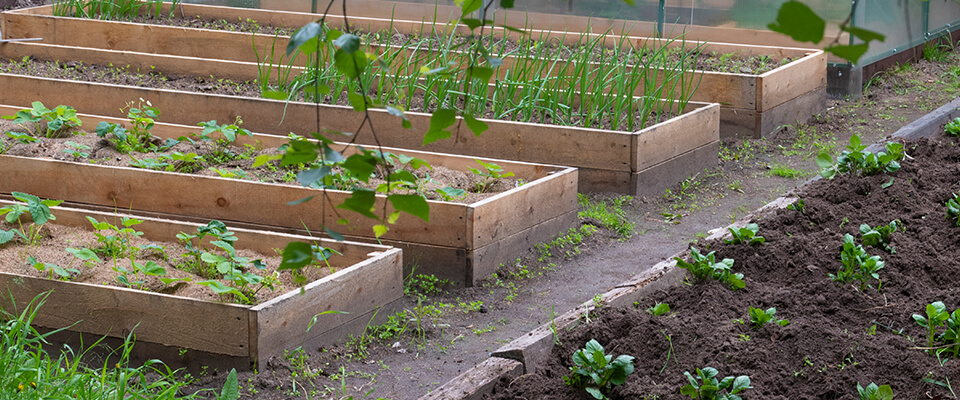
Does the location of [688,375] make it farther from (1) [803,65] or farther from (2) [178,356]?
(1) [803,65]

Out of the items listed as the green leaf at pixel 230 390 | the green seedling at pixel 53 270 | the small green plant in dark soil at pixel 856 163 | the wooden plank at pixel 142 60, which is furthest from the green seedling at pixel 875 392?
the wooden plank at pixel 142 60

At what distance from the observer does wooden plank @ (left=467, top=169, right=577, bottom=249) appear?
12.9 ft

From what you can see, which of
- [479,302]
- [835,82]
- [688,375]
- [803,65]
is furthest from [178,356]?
[835,82]

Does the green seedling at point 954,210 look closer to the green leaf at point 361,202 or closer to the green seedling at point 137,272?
the green seedling at point 137,272

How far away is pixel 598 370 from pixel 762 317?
601mm

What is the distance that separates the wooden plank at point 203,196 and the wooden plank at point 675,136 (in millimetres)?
1504

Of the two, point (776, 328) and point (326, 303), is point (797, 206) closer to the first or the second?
point (776, 328)

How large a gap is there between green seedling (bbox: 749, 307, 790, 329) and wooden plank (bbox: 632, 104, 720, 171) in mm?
2226

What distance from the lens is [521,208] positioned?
A: 165 inches

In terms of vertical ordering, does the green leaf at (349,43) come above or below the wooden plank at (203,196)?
above

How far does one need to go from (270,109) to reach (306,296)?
8.80 ft

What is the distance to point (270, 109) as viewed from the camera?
5.61 m

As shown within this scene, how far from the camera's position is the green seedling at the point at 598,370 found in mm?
2512

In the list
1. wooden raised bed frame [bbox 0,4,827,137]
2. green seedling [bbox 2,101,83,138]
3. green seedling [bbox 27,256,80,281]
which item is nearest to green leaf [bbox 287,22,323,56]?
green seedling [bbox 27,256,80,281]
